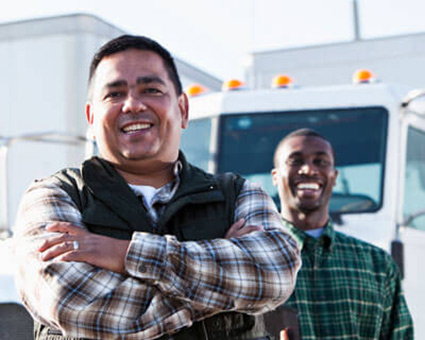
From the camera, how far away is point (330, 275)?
3.15m

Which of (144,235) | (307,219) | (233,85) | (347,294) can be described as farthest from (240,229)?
(233,85)

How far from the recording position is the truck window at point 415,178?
14.5 ft

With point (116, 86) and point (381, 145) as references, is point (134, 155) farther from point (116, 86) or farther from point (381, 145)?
point (381, 145)

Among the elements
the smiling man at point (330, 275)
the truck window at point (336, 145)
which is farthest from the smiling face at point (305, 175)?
the truck window at point (336, 145)

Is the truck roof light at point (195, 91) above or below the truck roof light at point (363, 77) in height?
below

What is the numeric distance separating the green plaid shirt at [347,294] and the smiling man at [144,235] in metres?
1.03

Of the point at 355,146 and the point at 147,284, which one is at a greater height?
the point at 355,146

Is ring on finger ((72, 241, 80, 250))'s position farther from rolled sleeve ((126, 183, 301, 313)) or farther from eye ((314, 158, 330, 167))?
eye ((314, 158, 330, 167))

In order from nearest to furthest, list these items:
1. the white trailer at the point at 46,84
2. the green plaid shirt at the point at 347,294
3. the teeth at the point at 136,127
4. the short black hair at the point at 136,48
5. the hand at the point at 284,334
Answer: the teeth at the point at 136,127 < the short black hair at the point at 136,48 < the hand at the point at 284,334 < the green plaid shirt at the point at 347,294 < the white trailer at the point at 46,84

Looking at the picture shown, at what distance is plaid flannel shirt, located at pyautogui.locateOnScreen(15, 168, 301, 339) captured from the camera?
1803 millimetres

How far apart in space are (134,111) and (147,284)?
1.66ft

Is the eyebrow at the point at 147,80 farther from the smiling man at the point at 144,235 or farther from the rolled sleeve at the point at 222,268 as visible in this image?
the rolled sleeve at the point at 222,268

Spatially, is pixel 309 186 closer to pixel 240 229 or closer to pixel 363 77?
pixel 240 229

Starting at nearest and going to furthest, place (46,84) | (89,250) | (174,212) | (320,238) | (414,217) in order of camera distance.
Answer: (89,250)
(174,212)
(320,238)
(414,217)
(46,84)
